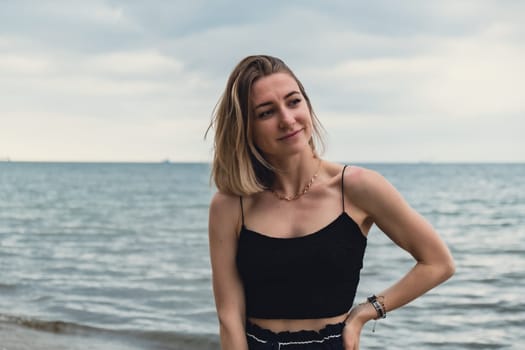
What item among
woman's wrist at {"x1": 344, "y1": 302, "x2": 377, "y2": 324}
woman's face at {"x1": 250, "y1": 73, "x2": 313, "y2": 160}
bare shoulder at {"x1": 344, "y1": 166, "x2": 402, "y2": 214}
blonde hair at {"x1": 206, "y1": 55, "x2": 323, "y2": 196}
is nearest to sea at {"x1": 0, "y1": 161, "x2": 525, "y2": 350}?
blonde hair at {"x1": 206, "y1": 55, "x2": 323, "y2": 196}

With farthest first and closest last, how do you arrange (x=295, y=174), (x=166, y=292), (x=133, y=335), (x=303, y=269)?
1. (x=166, y=292)
2. (x=133, y=335)
3. (x=295, y=174)
4. (x=303, y=269)

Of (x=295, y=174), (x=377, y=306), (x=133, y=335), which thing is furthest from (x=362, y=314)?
(x=133, y=335)

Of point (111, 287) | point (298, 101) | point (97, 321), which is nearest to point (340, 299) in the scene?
point (298, 101)

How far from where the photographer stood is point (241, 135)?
3139mm

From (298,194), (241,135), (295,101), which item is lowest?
(298,194)

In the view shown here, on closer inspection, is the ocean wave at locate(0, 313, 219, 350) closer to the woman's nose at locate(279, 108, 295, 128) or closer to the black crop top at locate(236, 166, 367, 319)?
the black crop top at locate(236, 166, 367, 319)

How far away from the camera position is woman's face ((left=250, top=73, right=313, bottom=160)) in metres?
3.05

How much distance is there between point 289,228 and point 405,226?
500 millimetres

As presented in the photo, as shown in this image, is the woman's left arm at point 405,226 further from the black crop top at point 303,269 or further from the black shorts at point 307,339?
the black shorts at point 307,339

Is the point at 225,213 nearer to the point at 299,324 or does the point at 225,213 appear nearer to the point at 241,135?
the point at 241,135

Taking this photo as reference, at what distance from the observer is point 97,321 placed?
10.1 metres

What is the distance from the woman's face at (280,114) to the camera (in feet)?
10.0

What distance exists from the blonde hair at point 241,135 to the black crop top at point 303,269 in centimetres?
24

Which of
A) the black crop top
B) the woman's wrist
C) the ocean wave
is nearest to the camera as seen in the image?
the black crop top
